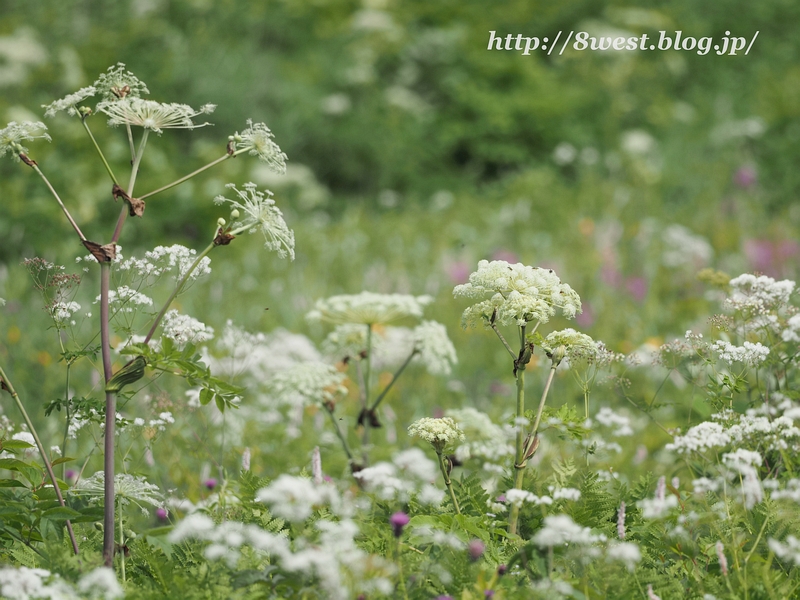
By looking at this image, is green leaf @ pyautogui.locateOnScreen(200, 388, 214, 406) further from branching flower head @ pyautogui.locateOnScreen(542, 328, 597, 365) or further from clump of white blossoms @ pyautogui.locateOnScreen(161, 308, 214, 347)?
branching flower head @ pyautogui.locateOnScreen(542, 328, 597, 365)

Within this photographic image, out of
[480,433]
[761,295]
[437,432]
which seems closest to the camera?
[437,432]

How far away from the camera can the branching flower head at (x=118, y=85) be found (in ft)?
6.40

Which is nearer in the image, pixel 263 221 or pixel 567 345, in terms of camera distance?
pixel 263 221

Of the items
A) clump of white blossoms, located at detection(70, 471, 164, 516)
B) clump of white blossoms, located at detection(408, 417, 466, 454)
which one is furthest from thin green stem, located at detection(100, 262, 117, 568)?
clump of white blossoms, located at detection(408, 417, 466, 454)

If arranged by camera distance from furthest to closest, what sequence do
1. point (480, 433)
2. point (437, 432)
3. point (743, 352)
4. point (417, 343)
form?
1. point (417, 343)
2. point (480, 433)
3. point (743, 352)
4. point (437, 432)

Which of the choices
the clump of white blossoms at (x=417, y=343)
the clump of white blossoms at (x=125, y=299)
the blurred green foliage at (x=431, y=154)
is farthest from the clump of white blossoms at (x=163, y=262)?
the blurred green foliage at (x=431, y=154)

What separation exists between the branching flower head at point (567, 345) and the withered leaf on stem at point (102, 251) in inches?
40.5

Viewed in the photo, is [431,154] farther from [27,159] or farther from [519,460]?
[27,159]

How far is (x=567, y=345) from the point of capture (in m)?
2.05

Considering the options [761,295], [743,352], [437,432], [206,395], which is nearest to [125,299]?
[206,395]

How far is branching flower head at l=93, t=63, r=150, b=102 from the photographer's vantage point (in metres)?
1.95

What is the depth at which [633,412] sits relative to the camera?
4418mm

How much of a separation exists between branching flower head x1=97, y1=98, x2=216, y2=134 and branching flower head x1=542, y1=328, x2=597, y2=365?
3.21ft

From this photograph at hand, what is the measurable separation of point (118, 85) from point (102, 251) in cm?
45
